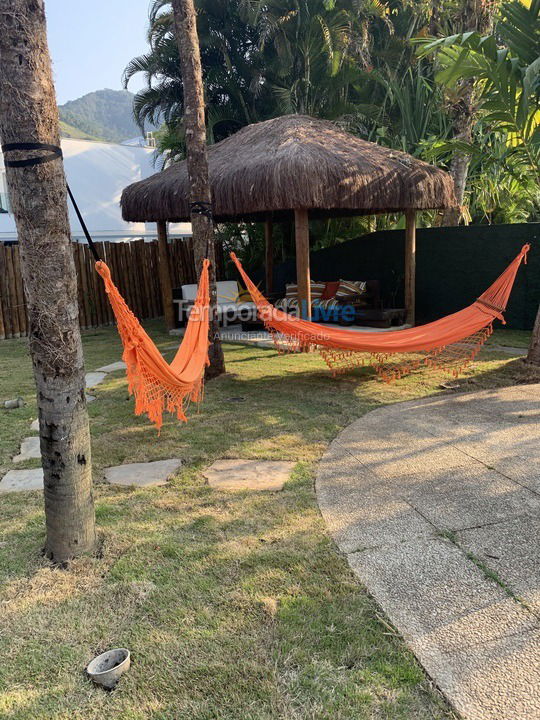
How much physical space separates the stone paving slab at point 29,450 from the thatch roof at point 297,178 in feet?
11.3

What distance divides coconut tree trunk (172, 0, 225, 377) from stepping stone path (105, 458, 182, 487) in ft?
6.39

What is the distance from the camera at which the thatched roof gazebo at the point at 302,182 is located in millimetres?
5918

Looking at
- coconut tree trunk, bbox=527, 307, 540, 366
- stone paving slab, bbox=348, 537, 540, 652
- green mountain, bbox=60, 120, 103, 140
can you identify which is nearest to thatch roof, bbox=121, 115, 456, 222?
coconut tree trunk, bbox=527, 307, 540, 366

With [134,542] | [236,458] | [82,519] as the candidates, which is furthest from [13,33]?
[236,458]

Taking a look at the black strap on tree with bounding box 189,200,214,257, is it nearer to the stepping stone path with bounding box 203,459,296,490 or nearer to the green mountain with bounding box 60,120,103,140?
the stepping stone path with bounding box 203,459,296,490

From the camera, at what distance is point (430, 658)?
1673 mm

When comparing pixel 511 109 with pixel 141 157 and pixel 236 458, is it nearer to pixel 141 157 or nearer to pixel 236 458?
pixel 236 458

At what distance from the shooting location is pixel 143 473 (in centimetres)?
318

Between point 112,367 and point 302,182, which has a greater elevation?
point 302,182

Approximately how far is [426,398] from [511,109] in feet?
8.42

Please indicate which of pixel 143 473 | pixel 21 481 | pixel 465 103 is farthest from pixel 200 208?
pixel 465 103

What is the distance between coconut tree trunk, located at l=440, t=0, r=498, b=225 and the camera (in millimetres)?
7652

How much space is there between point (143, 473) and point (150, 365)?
1.99 ft

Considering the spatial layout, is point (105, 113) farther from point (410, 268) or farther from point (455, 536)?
point (455, 536)
